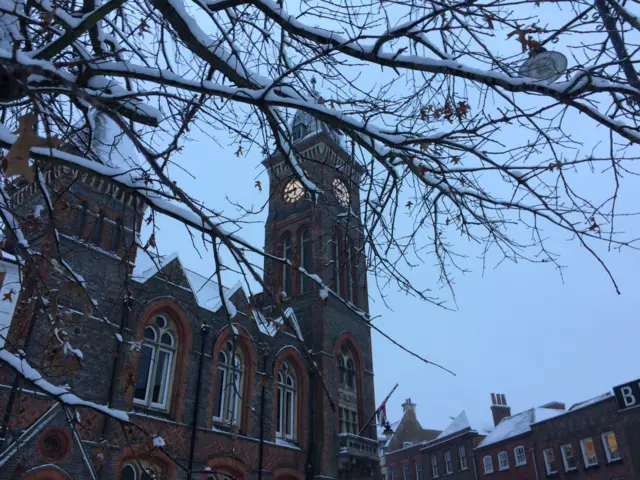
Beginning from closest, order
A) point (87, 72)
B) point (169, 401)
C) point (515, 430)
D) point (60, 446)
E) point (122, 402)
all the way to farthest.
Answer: point (87, 72), point (60, 446), point (122, 402), point (169, 401), point (515, 430)

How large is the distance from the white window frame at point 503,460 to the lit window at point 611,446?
8087 mm

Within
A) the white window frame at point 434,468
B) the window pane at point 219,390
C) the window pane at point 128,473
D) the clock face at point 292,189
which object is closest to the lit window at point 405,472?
the white window frame at point 434,468

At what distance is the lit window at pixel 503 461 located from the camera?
34.8 metres

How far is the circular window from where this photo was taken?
12598 mm

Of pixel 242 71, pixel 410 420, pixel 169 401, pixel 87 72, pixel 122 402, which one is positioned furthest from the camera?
pixel 410 420

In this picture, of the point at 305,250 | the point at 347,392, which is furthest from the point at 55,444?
the point at 305,250

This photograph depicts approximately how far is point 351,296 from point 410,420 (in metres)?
29.9

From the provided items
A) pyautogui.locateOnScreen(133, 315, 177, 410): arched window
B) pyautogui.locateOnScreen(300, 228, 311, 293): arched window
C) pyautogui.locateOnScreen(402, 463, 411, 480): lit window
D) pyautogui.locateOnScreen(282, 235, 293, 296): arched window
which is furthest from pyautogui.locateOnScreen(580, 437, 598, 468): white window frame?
pyautogui.locateOnScreen(133, 315, 177, 410): arched window

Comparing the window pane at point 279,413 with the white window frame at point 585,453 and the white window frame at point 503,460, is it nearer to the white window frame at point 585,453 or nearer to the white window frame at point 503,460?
the white window frame at point 585,453

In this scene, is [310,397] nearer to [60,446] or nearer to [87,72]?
[60,446]

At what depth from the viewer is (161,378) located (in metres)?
16.5

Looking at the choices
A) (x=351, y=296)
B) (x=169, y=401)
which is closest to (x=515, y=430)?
(x=351, y=296)

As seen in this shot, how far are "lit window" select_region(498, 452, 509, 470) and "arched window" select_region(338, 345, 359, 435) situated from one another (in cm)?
1718

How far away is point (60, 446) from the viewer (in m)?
12.9
